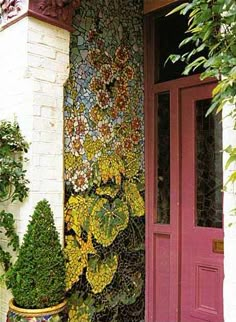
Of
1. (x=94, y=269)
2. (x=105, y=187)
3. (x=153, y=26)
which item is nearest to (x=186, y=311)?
(x=94, y=269)

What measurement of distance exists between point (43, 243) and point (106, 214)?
0.67 m

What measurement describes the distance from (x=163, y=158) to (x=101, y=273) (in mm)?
988

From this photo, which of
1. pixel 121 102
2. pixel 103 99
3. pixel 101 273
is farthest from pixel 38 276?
pixel 121 102

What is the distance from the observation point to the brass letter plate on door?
8.50ft

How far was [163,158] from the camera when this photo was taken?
9.90 feet

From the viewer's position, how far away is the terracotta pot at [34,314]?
2117 millimetres

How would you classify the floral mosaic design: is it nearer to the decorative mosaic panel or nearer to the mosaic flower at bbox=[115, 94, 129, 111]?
the decorative mosaic panel

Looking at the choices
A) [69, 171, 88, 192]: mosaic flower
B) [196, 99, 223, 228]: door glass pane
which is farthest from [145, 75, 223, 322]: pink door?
[69, 171, 88, 192]: mosaic flower

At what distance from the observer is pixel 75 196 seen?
264cm

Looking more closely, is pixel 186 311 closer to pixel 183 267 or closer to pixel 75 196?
pixel 183 267

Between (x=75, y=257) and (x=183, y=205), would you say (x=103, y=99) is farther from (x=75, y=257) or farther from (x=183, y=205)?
(x=75, y=257)

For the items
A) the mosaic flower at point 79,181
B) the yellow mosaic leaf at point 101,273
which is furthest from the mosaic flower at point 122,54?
the yellow mosaic leaf at point 101,273

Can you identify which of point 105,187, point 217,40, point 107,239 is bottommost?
point 107,239

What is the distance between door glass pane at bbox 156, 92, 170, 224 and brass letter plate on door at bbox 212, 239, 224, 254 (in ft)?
1.38
